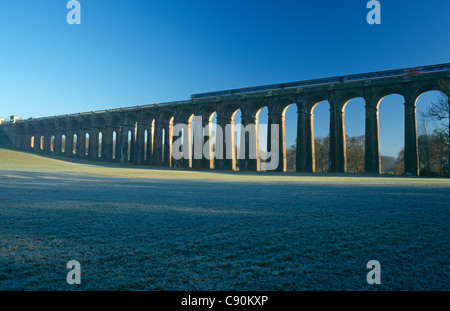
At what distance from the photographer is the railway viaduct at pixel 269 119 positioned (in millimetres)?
24016

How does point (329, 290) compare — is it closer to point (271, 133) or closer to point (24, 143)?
point (271, 133)

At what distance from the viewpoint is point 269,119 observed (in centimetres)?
3170

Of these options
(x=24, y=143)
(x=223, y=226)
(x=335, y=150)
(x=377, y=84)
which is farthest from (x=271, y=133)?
(x=24, y=143)

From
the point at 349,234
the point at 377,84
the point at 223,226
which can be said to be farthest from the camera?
the point at 377,84

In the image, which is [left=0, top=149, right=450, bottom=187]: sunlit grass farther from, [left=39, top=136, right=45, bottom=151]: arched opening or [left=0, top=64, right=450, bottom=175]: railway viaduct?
[left=39, top=136, right=45, bottom=151]: arched opening

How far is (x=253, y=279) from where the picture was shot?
67.4 inches

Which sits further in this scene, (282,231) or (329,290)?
(282,231)

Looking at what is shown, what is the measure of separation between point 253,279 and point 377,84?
95.6ft

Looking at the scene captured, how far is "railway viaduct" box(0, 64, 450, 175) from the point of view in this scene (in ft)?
78.8
